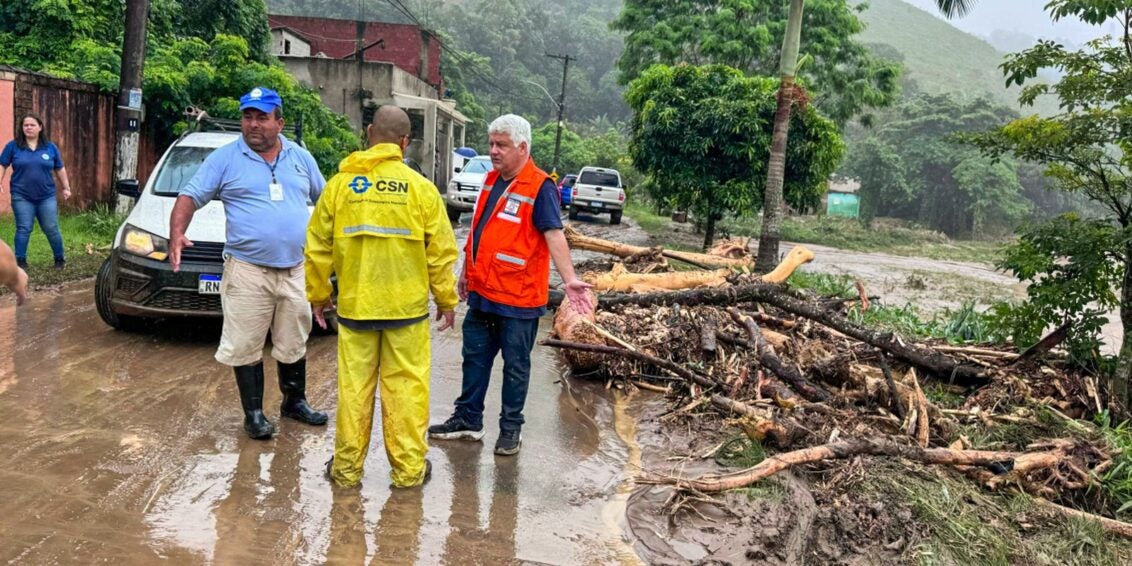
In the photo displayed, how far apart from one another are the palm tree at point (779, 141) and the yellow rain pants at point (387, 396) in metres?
11.1

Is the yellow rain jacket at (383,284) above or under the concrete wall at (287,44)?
under

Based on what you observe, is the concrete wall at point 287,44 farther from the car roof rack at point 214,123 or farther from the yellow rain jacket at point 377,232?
the yellow rain jacket at point 377,232

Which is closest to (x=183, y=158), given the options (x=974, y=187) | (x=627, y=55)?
(x=627, y=55)

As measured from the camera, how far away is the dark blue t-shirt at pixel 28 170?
859cm

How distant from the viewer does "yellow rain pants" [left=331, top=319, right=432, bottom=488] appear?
160 inches

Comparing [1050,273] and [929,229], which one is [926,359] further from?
[929,229]

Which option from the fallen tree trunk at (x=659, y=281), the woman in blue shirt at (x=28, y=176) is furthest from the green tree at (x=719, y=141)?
the woman in blue shirt at (x=28, y=176)

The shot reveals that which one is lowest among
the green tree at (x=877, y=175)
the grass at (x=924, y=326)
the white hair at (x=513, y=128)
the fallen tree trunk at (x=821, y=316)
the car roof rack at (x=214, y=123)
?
the grass at (x=924, y=326)

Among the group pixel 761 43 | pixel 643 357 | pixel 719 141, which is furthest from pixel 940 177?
pixel 643 357

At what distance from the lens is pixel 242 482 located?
411 cm

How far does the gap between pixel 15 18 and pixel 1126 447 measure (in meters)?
19.3

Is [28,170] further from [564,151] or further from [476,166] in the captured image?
[564,151]

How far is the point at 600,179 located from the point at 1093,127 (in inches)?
883

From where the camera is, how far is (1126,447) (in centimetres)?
507
